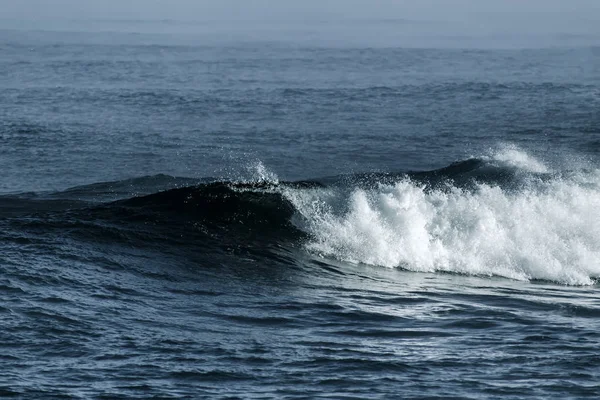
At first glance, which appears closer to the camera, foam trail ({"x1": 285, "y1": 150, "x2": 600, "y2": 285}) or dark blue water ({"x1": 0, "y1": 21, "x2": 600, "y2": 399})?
dark blue water ({"x1": 0, "y1": 21, "x2": 600, "y2": 399})

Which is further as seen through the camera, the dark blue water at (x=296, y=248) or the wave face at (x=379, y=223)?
the wave face at (x=379, y=223)

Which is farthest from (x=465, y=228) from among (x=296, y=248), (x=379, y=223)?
(x=296, y=248)

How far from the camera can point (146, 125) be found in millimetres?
34844

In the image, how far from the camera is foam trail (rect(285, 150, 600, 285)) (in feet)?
59.0

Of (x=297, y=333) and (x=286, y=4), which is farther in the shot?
(x=286, y=4)

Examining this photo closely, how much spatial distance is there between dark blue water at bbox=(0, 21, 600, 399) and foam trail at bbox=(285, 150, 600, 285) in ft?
0.16

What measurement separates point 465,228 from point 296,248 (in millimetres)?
3293

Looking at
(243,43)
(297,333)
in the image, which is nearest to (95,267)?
(297,333)

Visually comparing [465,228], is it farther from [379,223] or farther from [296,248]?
[296,248]

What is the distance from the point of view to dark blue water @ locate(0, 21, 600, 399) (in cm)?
1149

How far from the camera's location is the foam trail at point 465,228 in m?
18.0

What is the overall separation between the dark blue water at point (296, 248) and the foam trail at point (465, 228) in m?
0.05

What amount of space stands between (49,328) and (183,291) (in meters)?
2.90

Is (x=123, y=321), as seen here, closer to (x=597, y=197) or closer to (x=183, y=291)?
(x=183, y=291)
